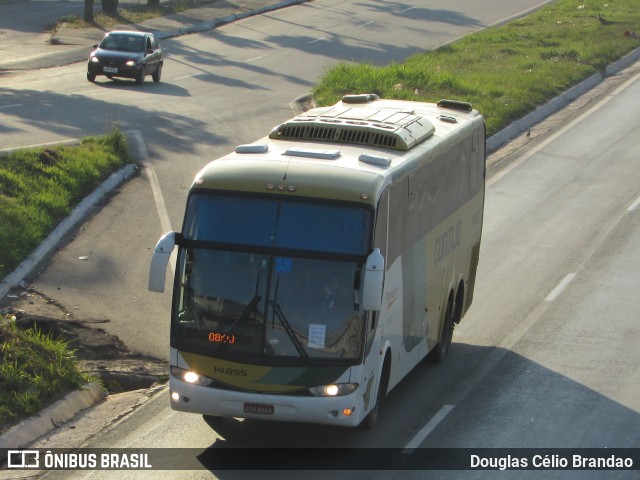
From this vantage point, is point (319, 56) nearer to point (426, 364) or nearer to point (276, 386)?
point (426, 364)

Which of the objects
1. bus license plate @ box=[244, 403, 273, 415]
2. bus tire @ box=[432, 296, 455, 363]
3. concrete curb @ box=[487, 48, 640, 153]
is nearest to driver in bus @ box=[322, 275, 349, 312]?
bus license plate @ box=[244, 403, 273, 415]

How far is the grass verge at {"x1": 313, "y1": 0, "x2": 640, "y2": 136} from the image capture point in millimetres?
32844

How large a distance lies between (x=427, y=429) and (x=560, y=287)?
270 inches

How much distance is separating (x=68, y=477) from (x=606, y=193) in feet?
55.5

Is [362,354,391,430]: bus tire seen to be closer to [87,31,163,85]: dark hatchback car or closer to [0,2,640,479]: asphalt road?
[0,2,640,479]: asphalt road

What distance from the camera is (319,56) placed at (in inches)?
1761

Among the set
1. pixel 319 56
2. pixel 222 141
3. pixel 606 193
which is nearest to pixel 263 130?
pixel 222 141

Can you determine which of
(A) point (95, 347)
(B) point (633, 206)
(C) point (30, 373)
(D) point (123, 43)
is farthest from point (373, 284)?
(D) point (123, 43)

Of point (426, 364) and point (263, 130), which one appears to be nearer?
point (426, 364)

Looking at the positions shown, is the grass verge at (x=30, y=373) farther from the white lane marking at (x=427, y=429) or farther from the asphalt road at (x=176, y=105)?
the white lane marking at (x=427, y=429)

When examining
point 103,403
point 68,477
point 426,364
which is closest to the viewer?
point 68,477

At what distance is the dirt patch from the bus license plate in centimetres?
342

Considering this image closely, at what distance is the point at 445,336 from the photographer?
15484 mm

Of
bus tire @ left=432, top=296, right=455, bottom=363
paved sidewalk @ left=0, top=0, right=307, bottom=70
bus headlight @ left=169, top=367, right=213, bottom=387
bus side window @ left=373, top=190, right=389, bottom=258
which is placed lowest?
paved sidewalk @ left=0, top=0, right=307, bottom=70
